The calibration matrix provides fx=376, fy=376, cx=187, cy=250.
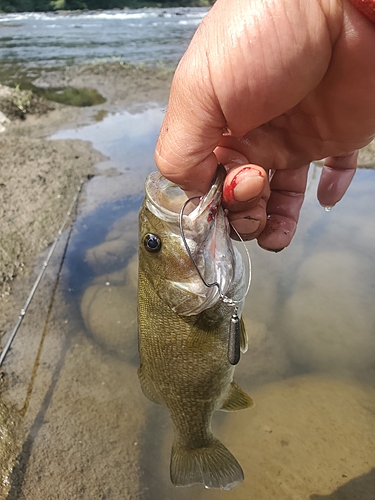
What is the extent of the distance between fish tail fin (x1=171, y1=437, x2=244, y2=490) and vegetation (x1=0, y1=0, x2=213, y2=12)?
44.8 meters

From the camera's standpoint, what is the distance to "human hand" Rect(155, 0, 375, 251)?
107 centimetres

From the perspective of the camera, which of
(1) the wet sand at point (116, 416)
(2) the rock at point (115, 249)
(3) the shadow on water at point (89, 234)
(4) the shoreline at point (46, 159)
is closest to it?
(1) the wet sand at point (116, 416)

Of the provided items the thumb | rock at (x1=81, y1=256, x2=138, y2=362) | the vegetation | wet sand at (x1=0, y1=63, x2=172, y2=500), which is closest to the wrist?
the thumb

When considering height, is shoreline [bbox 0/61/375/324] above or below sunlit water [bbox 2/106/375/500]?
above

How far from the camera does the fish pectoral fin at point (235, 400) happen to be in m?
2.27

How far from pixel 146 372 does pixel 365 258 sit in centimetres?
325

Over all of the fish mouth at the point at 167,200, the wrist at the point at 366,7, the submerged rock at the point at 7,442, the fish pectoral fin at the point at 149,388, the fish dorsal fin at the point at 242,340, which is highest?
the wrist at the point at 366,7

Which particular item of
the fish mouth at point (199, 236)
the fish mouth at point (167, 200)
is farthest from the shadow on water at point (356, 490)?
the fish mouth at point (167, 200)

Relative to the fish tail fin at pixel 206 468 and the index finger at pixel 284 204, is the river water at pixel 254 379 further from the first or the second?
the index finger at pixel 284 204

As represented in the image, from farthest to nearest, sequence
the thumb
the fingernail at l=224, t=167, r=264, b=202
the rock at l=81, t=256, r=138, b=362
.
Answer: the rock at l=81, t=256, r=138, b=362 → the fingernail at l=224, t=167, r=264, b=202 → the thumb

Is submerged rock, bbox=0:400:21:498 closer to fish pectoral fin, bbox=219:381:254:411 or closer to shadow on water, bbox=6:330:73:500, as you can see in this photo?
shadow on water, bbox=6:330:73:500

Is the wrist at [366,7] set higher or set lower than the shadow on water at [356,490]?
higher

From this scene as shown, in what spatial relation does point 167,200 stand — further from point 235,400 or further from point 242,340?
point 235,400

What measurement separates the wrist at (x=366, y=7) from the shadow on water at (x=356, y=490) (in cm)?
290
